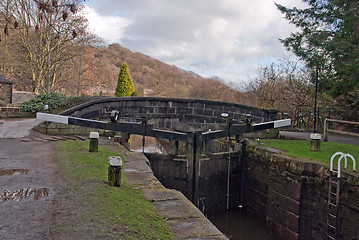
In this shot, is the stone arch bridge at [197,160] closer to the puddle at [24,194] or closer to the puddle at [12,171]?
the puddle at [12,171]

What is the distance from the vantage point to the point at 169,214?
149 inches

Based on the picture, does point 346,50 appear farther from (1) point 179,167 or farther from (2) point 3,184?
(2) point 3,184

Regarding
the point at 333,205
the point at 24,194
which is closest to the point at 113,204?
the point at 24,194

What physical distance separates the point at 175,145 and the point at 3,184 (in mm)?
5693

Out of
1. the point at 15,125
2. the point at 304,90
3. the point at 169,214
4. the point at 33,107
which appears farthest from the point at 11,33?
the point at 169,214

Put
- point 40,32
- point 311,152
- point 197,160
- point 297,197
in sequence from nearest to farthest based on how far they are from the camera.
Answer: point 297,197
point 311,152
point 197,160
point 40,32

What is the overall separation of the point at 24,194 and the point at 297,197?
6370 mm

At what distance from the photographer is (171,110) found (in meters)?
13.7

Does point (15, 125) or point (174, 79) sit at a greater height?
point (174, 79)

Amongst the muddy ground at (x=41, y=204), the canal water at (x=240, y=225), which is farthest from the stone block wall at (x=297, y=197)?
the muddy ground at (x=41, y=204)

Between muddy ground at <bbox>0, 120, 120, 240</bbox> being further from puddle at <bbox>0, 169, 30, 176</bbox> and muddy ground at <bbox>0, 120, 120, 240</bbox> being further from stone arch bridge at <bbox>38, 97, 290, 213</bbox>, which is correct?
stone arch bridge at <bbox>38, 97, 290, 213</bbox>

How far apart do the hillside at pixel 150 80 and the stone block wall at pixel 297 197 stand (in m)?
21.1

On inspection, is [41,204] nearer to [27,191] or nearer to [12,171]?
[27,191]

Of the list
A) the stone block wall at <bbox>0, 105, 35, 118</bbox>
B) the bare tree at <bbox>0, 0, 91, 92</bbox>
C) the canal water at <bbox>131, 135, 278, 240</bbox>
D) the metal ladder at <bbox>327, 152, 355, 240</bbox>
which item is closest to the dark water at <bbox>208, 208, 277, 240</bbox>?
the canal water at <bbox>131, 135, 278, 240</bbox>
